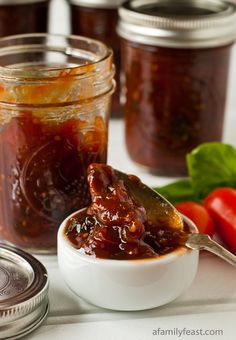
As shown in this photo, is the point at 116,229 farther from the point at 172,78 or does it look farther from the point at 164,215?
the point at 172,78

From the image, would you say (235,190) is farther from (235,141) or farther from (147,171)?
(235,141)

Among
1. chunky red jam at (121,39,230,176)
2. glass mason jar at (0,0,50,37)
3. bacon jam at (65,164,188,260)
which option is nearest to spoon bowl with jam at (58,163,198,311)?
bacon jam at (65,164,188,260)

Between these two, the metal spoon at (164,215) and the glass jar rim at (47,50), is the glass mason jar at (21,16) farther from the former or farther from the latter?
the metal spoon at (164,215)

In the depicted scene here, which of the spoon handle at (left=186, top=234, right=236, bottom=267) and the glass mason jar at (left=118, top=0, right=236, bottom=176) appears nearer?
the spoon handle at (left=186, top=234, right=236, bottom=267)

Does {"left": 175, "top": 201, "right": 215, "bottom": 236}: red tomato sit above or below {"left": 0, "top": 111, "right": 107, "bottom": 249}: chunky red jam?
below

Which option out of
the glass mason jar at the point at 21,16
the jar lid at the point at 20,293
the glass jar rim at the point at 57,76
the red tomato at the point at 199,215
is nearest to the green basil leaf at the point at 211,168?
the red tomato at the point at 199,215

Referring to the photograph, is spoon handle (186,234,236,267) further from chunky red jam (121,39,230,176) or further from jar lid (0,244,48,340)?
chunky red jam (121,39,230,176)

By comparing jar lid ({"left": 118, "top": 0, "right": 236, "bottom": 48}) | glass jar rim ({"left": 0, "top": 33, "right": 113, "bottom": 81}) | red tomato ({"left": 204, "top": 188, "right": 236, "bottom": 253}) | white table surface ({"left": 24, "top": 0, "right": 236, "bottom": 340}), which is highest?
glass jar rim ({"left": 0, "top": 33, "right": 113, "bottom": 81})

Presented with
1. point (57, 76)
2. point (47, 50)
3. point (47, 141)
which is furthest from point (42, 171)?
point (47, 50)
